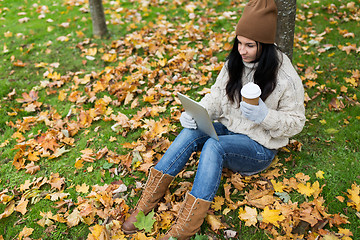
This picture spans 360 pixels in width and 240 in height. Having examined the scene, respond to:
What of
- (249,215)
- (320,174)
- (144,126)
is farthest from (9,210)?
(320,174)

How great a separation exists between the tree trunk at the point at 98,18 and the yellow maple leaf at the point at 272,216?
174 inches

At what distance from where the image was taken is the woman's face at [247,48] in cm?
209

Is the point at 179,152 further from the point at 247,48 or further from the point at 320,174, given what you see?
the point at 320,174

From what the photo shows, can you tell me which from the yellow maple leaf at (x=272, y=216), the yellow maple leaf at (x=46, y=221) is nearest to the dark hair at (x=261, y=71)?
the yellow maple leaf at (x=272, y=216)

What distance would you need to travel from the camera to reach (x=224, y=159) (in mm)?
2291

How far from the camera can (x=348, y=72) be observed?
12.0 feet

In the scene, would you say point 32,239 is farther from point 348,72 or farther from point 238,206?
point 348,72

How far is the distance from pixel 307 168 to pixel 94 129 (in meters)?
2.57

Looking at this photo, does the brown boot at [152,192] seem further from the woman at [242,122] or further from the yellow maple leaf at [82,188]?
the yellow maple leaf at [82,188]

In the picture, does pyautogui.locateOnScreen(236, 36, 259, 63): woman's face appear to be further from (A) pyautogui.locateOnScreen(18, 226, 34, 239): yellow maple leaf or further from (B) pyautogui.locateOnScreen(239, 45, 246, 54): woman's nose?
(A) pyautogui.locateOnScreen(18, 226, 34, 239): yellow maple leaf

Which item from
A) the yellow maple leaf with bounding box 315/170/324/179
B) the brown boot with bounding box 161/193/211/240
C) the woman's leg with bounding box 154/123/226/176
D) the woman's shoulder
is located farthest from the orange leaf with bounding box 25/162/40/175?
the yellow maple leaf with bounding box 315/170/324/179

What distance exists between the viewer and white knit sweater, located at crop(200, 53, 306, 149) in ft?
7.08

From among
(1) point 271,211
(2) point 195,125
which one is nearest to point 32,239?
(2) point 195,125

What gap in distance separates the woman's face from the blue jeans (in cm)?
69
